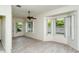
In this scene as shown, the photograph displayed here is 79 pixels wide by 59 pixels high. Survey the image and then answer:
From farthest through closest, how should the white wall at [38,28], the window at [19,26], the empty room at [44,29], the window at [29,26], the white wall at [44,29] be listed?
the window at [19,26], the window at [29,26], the white wall at [38,28], the white wall at [44,29], the empty room at [44,29]

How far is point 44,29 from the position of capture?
7574 mm

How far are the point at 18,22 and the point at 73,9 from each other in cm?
806

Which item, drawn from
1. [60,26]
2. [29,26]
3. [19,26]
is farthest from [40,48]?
[19,26]

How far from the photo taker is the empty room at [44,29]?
14.5 feet

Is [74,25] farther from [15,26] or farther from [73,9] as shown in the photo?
[15,26]

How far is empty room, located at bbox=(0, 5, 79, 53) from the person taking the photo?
441cm

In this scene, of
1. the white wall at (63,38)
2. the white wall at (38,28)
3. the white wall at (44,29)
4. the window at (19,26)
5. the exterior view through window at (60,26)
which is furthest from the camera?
the window at (19,26)

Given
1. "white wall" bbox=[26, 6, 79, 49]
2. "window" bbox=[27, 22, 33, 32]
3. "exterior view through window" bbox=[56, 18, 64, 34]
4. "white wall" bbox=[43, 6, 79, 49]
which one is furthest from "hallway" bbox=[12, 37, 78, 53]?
"window" bbox=[27, 22, 33, 32]

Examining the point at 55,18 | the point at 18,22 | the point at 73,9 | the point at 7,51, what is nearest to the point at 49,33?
the point at 55,18

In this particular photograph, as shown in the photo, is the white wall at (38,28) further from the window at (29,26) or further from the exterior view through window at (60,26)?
the exterior view through window at (60,26)

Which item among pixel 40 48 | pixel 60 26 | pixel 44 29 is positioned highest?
pixel 60 26

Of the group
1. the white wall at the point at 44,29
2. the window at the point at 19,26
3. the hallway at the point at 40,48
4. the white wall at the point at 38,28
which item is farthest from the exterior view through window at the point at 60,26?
the window at the point at 19,26

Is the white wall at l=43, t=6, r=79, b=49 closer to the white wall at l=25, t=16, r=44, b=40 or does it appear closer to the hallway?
the hallway

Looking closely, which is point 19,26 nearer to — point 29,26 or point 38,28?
point 29,26
